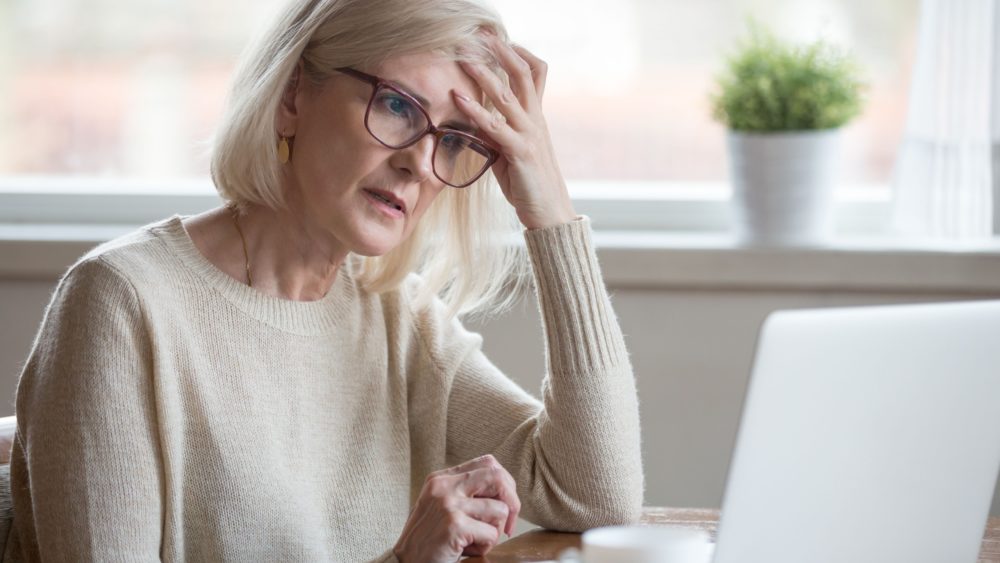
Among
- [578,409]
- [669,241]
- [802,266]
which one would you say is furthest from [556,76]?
[578,409]

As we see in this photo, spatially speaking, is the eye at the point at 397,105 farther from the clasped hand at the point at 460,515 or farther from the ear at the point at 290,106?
the clasped hand at the point at 460,515

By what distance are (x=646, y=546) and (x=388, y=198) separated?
610 millimetres

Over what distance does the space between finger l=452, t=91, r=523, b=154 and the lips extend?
129 mm

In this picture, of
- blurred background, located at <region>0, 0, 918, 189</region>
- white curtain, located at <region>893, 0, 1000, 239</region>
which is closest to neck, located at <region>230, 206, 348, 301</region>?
blurred background, located at <region>0, 0, 918, 189</region>

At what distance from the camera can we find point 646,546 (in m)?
1.10

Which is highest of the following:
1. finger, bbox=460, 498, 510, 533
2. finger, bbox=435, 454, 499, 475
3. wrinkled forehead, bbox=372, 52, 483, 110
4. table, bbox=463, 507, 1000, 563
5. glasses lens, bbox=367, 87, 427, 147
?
wrinkled forehead, bbox=372, 52, 483, 110

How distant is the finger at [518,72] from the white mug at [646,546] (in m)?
0.65

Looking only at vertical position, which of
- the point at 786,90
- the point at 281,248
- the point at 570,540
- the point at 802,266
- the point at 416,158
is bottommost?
the point at 570,540

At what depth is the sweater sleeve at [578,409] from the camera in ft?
5.09

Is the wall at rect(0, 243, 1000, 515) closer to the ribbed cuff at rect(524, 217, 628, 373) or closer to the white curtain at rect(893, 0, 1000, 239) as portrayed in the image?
the white curtain at rect(893, 0, 1000, 239)

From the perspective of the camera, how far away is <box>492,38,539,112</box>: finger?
1575 mm

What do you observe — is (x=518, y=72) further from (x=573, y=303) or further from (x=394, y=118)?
(x=573, y=303)

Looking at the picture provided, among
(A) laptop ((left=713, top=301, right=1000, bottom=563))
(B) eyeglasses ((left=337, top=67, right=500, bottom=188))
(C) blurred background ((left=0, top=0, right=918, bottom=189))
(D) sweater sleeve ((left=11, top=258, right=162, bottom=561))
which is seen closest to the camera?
(A) laptop ((left=713, top=301, right=1000, bottom=563))

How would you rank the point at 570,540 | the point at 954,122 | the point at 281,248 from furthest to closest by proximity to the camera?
the point at 954,122
the point at 281,248
the point at 570,540
